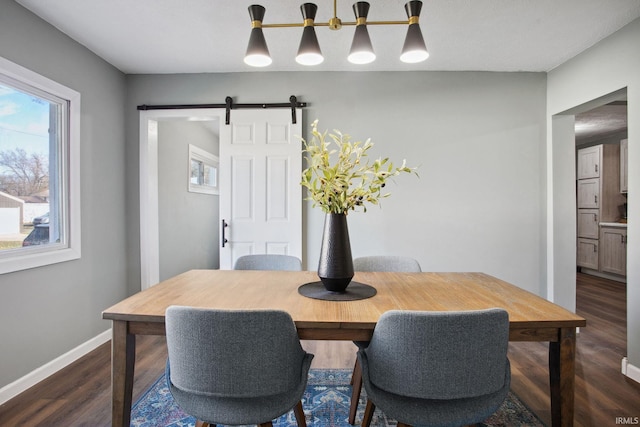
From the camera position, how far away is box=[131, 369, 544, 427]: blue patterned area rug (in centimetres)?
175

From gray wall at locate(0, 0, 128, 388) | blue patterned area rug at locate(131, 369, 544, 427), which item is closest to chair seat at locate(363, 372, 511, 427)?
blue patterned area rug at locate(131, 369, 544, 427)

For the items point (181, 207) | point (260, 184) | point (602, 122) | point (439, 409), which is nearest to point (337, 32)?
point (260, 184)

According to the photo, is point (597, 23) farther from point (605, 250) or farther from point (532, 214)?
point (605, 250)

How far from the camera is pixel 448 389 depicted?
1067 millimetres

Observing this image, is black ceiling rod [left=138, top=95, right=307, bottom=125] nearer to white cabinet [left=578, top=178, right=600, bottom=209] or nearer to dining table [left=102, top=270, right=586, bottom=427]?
dining table [left=102, top=270, right=586, bottom=427]

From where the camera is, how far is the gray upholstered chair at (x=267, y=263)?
2236 mm

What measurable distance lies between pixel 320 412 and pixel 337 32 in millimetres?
2476

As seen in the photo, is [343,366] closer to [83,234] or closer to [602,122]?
[83,234]

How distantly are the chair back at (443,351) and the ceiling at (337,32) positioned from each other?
1.92 metres

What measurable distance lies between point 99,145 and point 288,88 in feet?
5.54

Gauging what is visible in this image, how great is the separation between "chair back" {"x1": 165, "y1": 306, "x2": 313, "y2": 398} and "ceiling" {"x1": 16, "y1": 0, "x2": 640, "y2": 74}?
1.91m

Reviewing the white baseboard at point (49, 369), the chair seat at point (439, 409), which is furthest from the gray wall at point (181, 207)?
the chair seat at point (439, 409)

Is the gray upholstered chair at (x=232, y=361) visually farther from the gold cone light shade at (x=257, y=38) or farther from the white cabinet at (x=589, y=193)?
the white cabinet at (x=589, y=193)

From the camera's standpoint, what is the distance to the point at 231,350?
104cm
